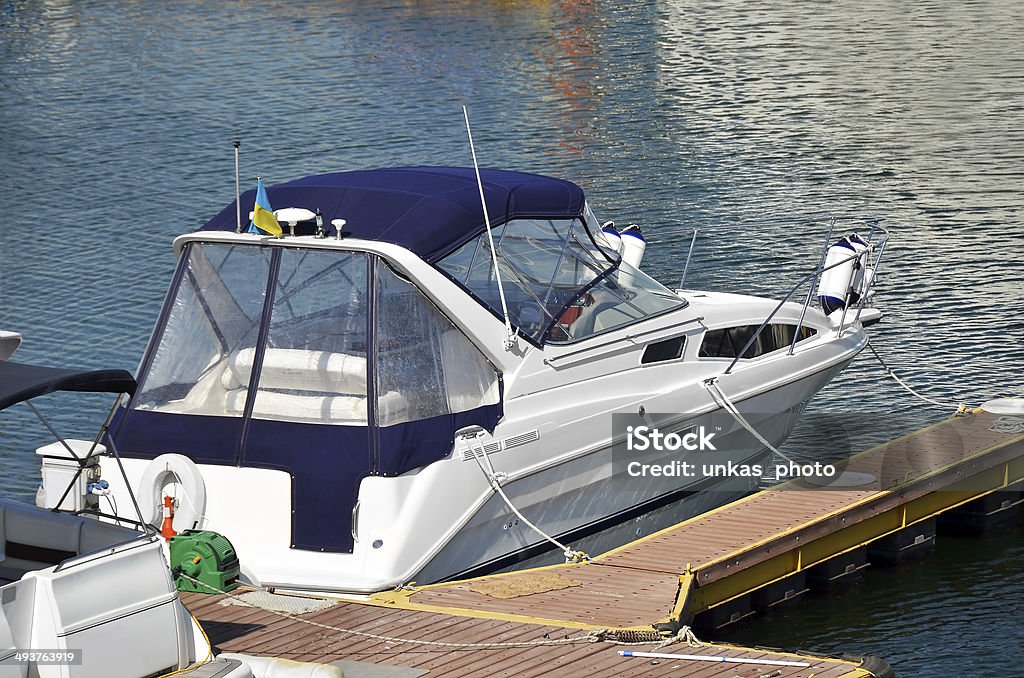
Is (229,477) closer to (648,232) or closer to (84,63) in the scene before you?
(648,232)

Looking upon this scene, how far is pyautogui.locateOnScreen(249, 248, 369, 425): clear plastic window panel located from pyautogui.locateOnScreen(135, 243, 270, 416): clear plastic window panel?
0.15 meters

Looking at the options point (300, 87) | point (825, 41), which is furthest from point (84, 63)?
point (825, 41)

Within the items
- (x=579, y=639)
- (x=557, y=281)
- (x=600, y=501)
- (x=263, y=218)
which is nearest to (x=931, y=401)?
(x=600, y=501)

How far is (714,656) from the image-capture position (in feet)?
29.7

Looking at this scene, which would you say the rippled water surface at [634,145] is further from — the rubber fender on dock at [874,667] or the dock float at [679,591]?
the rubber fender on dock at [874,667]

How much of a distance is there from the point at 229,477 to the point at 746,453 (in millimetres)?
5106

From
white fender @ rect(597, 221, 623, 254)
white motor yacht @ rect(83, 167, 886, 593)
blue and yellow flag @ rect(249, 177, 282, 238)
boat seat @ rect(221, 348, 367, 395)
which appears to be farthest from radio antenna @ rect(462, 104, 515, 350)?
white fender @ rect(597, 221, 623, 254)

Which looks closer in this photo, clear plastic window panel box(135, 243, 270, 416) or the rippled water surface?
clear plastic window panel box(135, 243, 270, 416)

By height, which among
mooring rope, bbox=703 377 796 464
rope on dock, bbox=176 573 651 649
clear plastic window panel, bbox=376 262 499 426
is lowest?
rope on dock, bbox=176 573 651 649

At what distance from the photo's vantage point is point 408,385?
1070 centimetres

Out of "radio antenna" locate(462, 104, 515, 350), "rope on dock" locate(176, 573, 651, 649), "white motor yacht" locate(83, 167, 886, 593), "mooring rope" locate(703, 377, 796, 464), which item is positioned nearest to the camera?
"rope on dock" locate(176, 573, 651, 649)

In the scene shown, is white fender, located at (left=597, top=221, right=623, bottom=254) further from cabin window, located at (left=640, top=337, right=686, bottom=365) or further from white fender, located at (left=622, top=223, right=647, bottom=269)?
cabin window, located at (left=640, top=337, right=686, bottom=365)

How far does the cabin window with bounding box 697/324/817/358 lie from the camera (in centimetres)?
1278

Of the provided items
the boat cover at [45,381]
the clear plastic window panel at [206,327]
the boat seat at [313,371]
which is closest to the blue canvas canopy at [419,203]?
the clear plastic window panel at [206,327]
